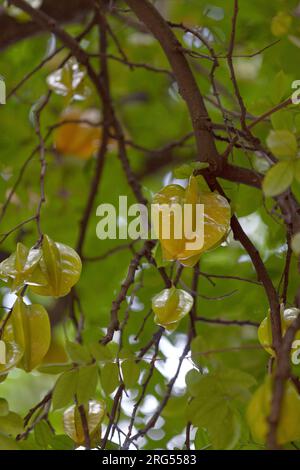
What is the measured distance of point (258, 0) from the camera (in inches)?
52.9

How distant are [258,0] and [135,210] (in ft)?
1.55

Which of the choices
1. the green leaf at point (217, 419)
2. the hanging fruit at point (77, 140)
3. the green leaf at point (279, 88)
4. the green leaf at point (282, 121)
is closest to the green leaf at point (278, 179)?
the green leaf at point (282, 121)

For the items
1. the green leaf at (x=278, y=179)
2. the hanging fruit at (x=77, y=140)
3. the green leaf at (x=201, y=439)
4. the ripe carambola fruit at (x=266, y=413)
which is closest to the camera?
the ripe carambola fruit at (x=266, y=413)

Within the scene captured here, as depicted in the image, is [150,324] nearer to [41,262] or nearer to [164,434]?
[164,434]

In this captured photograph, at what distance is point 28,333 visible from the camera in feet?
2.52

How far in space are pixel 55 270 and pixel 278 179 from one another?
27cm

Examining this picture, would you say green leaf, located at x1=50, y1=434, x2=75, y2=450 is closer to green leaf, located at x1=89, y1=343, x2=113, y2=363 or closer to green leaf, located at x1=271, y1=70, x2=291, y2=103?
green leaf, located at x1=89, y1=343, x2=113, y2=363

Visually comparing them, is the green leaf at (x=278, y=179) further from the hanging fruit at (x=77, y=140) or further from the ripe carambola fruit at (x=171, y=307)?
the hanging fruit at (x=77, y=140)

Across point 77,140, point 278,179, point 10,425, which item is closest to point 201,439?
point 10,425

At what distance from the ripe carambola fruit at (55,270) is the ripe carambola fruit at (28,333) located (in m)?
0.03

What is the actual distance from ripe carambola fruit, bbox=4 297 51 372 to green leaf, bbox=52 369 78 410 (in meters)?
0.03

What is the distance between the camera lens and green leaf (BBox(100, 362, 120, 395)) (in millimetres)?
789

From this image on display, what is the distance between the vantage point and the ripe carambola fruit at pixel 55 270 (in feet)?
2.57
